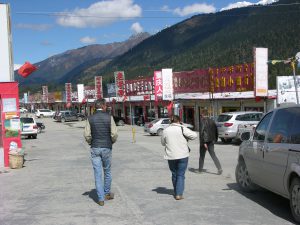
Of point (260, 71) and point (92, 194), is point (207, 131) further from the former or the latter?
point (260, 71)

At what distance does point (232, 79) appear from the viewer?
3541 centimetres

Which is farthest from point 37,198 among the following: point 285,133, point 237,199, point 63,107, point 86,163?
point 63,107

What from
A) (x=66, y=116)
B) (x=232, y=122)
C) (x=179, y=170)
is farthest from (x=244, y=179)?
(x=66, y=116)

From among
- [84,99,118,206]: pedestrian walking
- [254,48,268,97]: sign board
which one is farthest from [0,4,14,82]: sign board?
[254,48,268,97]: sign board

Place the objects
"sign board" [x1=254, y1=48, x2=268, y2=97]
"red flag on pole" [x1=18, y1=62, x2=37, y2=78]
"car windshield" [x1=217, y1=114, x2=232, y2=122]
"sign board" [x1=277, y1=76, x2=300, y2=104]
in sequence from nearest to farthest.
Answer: "red flag on pole" [x1=18, y1=62, x2=37, y2=78] → "car windshield" [x1=217, y1=114, x2=232, y2=122] → "sign board" [x1=277, y1=76, x2=300, y2=104] → "sign board" [x1=254, y1=48, x2=268, y2=97]

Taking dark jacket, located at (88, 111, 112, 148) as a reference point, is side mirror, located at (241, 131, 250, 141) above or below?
below

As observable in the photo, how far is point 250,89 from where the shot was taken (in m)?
32.8

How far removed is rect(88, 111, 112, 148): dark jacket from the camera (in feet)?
26.9

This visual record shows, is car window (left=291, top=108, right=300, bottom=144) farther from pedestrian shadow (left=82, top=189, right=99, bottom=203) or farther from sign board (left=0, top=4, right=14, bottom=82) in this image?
sign board (left=0, top=4, right=14, bottom=82)

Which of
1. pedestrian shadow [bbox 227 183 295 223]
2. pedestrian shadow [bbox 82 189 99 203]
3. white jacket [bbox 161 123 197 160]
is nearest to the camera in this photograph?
pedestrian shadow [bbox 227 183 295 223]

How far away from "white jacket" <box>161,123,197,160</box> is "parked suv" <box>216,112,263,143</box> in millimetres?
15605

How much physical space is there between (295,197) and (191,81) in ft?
118

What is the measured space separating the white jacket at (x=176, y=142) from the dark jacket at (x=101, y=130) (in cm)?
105

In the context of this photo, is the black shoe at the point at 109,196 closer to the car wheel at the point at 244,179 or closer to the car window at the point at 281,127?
the car wheel at the point at 244,179
